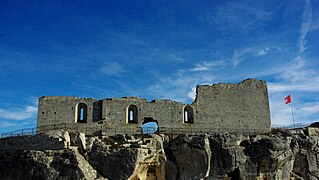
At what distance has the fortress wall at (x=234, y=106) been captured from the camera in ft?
94.3

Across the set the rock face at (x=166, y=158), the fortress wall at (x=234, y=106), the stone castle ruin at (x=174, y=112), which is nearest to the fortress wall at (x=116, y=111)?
the stone castle ruin at (x=174, y=112)

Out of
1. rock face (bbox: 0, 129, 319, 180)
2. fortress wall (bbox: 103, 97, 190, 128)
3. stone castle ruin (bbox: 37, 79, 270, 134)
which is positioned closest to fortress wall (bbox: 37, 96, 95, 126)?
stone castle ruin (bbox: 37, 79, 270, 134)

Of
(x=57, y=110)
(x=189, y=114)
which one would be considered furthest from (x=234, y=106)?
(x=57, y=110)

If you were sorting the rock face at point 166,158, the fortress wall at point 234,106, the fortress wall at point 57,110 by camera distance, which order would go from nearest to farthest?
the rock face at point 166,158
the fortress wall at point 57,110
the fortress wall at point 234,106

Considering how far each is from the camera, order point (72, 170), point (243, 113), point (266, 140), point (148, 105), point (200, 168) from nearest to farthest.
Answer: point (72, 170), point (200, 168), point (266, 140), point (148, 105), point (243, 113)

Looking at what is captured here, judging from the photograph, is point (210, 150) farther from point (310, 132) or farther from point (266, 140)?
point (310, 132)

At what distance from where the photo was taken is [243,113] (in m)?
29.6

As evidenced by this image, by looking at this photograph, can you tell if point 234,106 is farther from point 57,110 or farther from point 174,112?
point 57,110

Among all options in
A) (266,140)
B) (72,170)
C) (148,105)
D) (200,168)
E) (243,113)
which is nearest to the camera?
(72,170)

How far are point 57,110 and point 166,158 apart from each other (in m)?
9.50

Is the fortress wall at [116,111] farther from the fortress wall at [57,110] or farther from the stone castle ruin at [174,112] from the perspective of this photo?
the fortress wall at [57,110]

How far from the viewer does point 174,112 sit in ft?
91.5

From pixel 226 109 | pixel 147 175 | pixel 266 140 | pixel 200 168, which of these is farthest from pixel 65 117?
A: pixel 266 140

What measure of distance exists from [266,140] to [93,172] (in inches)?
530
